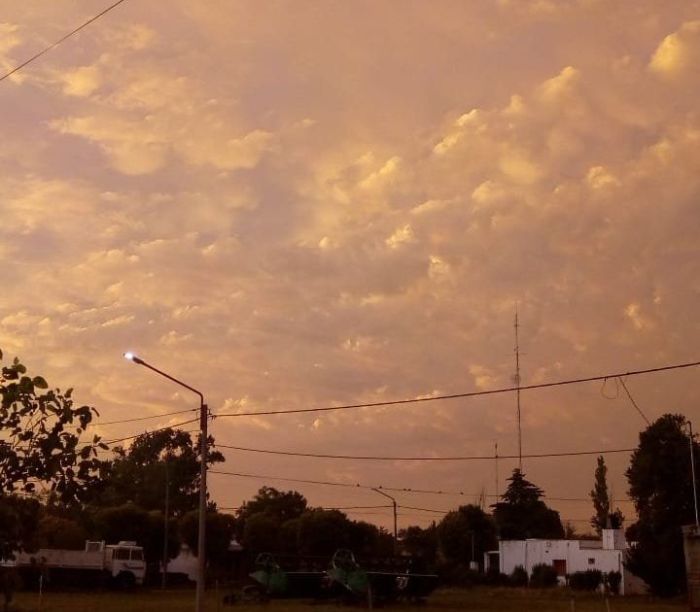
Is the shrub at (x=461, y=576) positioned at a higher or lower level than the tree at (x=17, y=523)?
lower

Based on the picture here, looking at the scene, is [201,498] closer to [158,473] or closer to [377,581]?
[377,581]

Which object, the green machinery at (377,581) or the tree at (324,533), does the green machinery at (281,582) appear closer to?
the green machinery at (377,581)

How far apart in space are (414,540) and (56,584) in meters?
55.9

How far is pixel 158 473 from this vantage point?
106312 mm

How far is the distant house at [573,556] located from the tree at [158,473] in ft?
110

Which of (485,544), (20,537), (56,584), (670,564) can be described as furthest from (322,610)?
(485,544)

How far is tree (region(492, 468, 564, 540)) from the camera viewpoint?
357 ft

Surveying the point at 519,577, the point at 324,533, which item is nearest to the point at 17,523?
the point at 324,533

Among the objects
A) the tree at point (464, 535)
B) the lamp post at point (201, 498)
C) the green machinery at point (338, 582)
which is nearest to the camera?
the lamp post at point (201, 498)

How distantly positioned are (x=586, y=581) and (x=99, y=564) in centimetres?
4005

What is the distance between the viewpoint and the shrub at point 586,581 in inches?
3051

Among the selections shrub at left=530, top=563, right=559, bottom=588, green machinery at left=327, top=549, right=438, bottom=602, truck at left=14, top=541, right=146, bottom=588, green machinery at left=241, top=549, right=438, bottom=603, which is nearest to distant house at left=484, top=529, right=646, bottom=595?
shrub at left=530, top=563, right=559, bottom=588

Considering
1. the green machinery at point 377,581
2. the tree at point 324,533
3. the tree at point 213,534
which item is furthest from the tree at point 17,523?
the tree at point 213,534

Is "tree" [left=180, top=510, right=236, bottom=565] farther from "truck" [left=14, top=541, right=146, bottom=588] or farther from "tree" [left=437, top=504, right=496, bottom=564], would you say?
"tree" [left=437, top=504, right=496, bottom=564]
